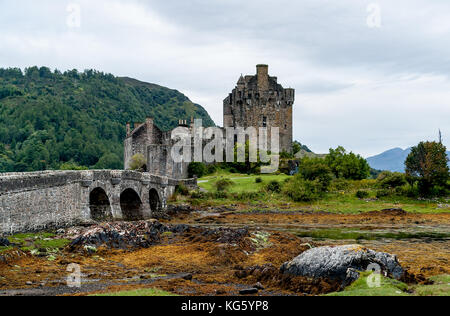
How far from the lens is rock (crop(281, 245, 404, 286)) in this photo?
14.8 m

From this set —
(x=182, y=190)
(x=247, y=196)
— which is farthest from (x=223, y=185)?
(x=182, y=190)

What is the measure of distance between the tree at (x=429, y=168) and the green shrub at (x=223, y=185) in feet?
61.1

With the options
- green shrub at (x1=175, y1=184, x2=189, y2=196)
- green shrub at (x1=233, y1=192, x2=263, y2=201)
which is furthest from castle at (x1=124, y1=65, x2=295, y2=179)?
green shrub at (x1=233, y1=192, x2=263, y2=201)

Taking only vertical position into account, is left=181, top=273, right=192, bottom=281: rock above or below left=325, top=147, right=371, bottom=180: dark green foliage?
below

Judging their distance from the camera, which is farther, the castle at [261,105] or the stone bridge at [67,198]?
the castle at [261,105]

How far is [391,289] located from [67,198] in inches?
704

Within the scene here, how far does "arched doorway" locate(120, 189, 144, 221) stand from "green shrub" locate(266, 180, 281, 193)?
19152 mm

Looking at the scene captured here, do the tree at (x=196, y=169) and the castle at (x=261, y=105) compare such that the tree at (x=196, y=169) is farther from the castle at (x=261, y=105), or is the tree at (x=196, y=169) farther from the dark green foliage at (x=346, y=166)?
the dark green foliage at (x=346, y=166)

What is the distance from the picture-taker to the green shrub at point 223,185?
53.2 m

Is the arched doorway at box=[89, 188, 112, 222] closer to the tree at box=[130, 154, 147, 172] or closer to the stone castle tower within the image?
the tree at box=[130, 154, 147, 172]

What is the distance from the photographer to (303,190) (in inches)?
1989

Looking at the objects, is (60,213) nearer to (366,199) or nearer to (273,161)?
(366,199)

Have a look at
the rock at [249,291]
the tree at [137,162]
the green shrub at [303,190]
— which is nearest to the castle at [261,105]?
the tree at [137,162]
